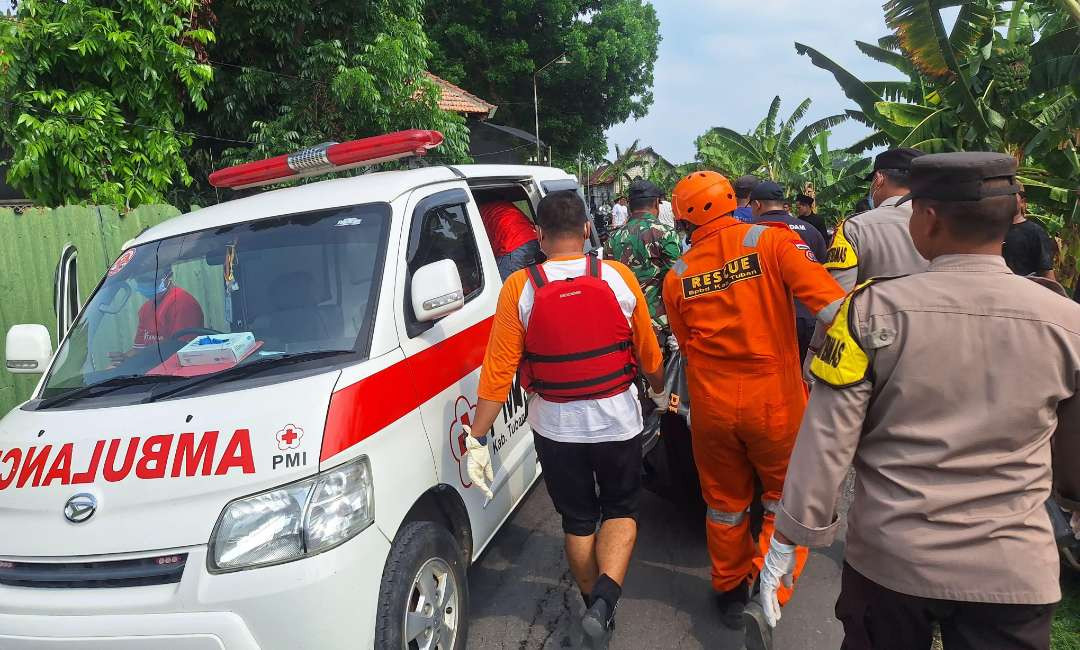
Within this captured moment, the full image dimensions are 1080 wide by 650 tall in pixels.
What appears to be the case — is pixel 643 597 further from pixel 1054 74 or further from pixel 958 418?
pixel 1054 74

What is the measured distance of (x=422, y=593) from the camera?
8.22 ft

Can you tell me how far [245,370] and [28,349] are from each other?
1.25 meters

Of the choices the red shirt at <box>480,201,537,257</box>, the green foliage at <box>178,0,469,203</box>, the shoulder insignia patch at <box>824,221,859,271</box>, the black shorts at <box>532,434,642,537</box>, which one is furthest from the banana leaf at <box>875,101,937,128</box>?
the black shorts at <box>532,434,642,537</box>

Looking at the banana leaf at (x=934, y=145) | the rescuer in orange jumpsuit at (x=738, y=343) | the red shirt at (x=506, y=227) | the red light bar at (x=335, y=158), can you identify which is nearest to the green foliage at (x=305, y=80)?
the red shirt at (x=506, y=227)

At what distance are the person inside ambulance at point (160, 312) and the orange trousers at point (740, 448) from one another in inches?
85.1

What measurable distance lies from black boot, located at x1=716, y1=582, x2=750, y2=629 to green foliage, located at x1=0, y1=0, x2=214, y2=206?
268 inches

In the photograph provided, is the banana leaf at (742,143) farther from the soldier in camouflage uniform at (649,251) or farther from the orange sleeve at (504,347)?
the orange sleeve at (504,347)

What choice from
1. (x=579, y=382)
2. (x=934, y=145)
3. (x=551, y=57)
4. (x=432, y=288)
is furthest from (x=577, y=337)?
(x=551, y=57)

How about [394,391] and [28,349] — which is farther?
[28,349]

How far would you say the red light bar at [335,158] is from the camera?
3.41 metres

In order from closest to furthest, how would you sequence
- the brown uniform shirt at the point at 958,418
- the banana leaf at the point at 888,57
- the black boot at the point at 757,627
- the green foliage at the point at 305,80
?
the brown uniform shirt at the point at 958,418, the black boot at the point at 757,627, the green foliage at the point at 305,80, the banana leaf at the point at 888,57

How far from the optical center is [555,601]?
3504 millimetres

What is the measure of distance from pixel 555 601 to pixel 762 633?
1604mm

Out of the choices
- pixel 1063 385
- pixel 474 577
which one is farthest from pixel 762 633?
pixel 474 577
